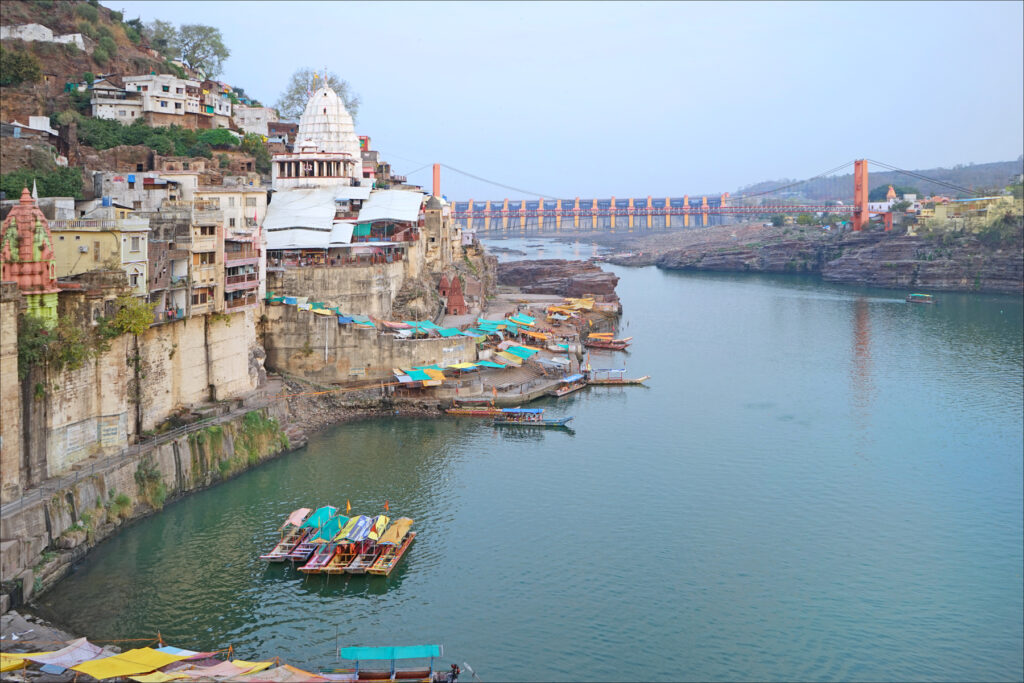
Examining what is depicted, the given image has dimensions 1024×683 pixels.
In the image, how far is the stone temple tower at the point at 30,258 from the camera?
47.8ft

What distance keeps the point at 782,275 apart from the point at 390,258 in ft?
135

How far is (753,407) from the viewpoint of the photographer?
25953 millimetres

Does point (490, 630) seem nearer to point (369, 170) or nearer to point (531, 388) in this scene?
point (531, 388)

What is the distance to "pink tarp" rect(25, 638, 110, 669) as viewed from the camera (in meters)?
10.8

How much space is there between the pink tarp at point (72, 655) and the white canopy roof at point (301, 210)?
1726 centimetres

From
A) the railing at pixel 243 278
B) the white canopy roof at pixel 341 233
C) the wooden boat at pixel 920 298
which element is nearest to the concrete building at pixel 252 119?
the white canopy roof at pixel 341 233

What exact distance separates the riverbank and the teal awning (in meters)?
49.1

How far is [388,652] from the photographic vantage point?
11.6 meters

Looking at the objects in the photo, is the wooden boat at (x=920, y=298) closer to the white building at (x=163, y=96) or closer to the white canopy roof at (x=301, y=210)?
the white canopy roof at (x=301, y=210)

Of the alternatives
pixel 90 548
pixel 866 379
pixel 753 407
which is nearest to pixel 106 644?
pixel 90 548

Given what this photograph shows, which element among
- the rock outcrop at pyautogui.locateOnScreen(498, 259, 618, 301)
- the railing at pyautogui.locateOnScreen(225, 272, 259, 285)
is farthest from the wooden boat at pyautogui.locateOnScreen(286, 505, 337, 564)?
the rock outcrop at pyautogui.locateOnScreen(498, 259, 618, 301)

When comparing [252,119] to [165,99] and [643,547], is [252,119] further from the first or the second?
[643,547]

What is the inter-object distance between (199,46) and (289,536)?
35.9 metres

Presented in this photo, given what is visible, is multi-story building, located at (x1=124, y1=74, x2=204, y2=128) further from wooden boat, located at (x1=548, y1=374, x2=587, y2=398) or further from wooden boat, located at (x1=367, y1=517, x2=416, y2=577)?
wooden boat, located at (x1=367, y1=517, x2=416, y2=577)
